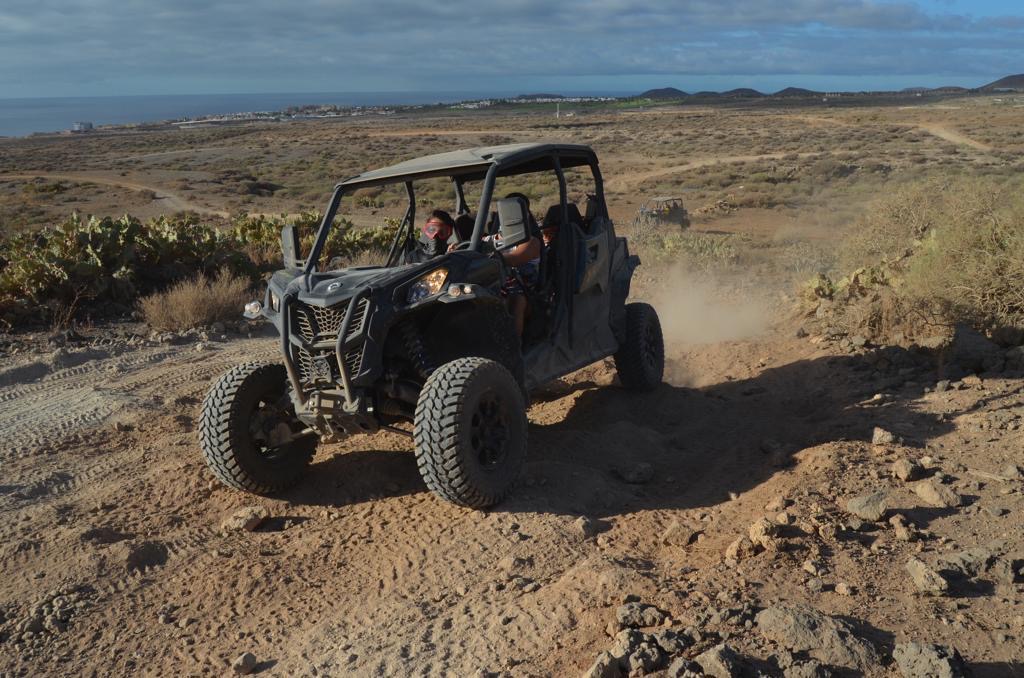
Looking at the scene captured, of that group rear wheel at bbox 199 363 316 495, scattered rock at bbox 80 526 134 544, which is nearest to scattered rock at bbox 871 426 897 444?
rear wheel at bbox 199 363 316 495

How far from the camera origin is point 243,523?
4.89 m

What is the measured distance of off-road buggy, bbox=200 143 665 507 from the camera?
182 inches

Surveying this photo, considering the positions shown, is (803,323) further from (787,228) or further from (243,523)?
(787,228)

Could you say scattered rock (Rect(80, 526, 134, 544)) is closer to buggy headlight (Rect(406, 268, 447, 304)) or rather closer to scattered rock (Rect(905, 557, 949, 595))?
buggy headlight (Rect(406, 268, 447, 304))

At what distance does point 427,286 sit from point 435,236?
1.21m

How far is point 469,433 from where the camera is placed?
4.61 meters

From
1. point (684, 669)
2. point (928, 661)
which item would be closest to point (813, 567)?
point (928, 661)

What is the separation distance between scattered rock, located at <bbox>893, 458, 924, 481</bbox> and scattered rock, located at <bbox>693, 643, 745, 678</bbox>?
2431mm

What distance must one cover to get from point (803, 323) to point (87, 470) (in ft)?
22.7

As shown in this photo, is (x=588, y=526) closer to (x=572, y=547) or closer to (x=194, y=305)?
(x=572, y=547)

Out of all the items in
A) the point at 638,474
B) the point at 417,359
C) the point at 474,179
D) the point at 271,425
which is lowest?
the point at 638,474

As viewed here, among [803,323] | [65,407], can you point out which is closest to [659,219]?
[803,323]

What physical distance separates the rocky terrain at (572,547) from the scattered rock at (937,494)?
2cm

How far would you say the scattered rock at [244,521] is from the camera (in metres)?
4.89
